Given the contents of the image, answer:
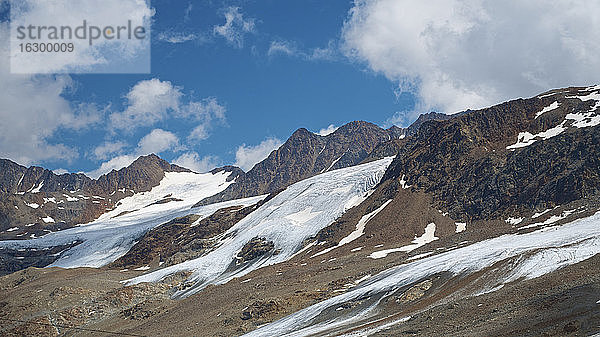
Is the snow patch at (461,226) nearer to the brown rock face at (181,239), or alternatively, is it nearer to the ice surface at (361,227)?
the ice surface at (361,227)

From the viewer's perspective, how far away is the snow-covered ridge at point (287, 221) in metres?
104

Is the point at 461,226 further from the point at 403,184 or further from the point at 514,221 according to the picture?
the point at 403,184

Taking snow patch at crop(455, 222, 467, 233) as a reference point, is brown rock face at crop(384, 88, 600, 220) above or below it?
above

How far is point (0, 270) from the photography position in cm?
16400

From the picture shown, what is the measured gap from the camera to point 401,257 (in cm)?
6881

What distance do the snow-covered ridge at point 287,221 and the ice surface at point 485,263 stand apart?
155 feet

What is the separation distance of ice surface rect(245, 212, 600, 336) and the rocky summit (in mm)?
240

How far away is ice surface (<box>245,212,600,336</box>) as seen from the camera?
38.5 m

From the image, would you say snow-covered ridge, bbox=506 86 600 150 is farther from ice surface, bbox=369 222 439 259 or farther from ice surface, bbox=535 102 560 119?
ice surface, bbox=369 222 439 259

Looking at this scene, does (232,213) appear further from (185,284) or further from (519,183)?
(519,183)

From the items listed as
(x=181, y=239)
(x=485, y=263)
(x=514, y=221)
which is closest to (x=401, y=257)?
(x=514, y=221)

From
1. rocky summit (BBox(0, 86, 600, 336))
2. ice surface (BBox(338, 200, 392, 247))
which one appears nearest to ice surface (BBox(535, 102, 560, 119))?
rocky summit (BBox(0, 86, 600, 336))

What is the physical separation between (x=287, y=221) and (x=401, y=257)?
56776 millimetres

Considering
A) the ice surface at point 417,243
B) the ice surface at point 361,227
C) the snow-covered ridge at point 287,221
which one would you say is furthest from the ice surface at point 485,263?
the snow-covered ridge at point 287,221
